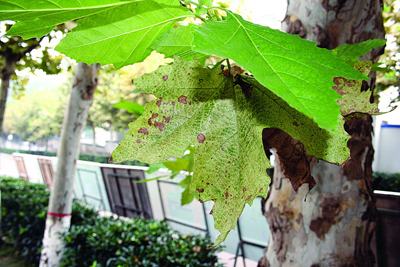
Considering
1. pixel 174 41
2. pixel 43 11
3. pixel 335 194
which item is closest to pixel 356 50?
pixel 174 41

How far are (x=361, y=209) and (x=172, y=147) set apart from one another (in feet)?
3.71

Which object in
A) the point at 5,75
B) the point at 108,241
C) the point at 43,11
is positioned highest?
the point at 5,75

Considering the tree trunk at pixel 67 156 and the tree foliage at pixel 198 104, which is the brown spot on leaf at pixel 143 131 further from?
the tree trunk at pixel 67 156

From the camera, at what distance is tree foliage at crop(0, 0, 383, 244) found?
30 centimetres

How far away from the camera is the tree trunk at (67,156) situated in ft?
14.3

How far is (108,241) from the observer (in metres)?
4.70

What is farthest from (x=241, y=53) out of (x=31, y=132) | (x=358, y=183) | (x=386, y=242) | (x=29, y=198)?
(x=31, y=132)

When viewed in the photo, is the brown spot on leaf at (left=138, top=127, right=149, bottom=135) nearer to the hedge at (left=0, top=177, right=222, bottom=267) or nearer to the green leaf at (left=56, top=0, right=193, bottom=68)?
the green leaf at (left=56, top=0, right=193, bottom=68)

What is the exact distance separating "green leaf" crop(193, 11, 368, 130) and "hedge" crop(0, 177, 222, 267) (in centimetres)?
397

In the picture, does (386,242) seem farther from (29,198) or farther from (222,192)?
(29,198)

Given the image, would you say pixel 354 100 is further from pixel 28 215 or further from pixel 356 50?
pixel 28 215

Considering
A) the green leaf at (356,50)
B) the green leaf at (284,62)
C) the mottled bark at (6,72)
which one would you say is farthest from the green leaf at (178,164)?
the mottled bark at (6,72)

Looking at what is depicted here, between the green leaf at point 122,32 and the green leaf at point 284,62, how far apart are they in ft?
0.36

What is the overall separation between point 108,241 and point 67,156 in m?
1.60
